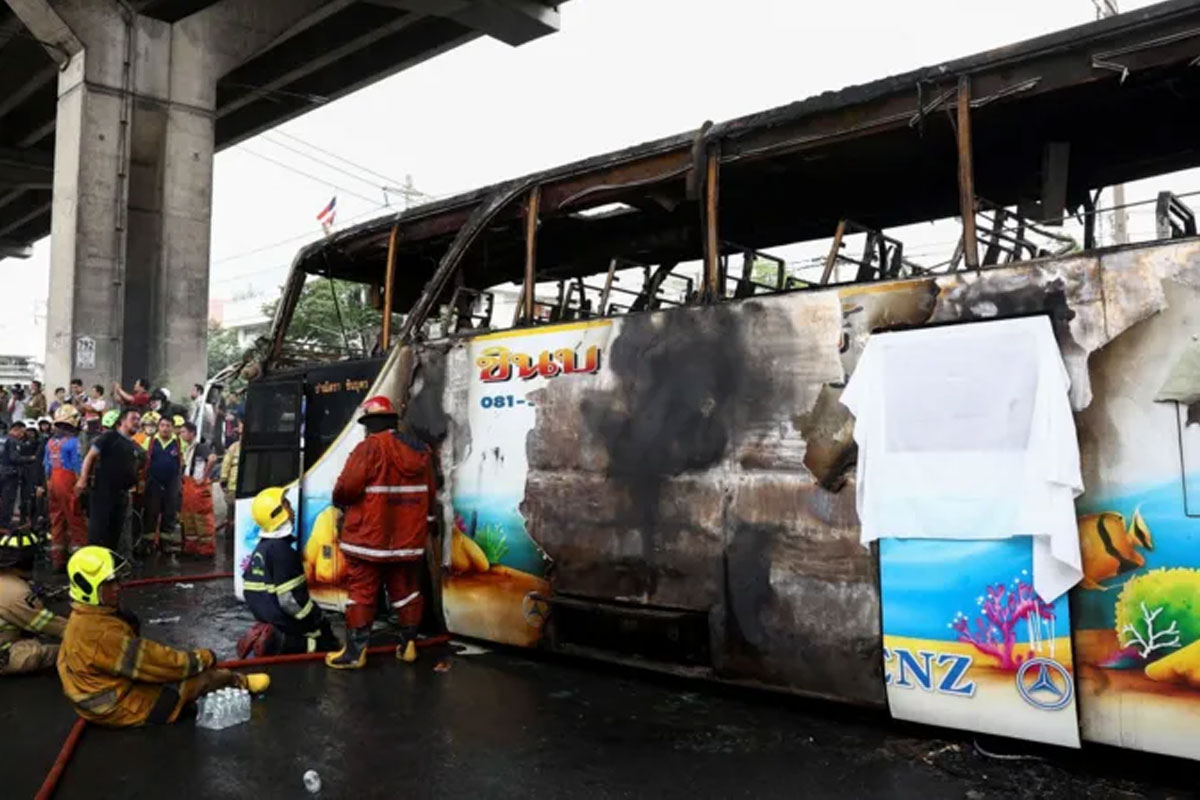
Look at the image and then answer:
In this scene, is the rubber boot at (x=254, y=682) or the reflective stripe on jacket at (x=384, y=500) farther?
the reflective stripe on jacket at (x=384, y=500)

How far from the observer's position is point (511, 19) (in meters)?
15.4

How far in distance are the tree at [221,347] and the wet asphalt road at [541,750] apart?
34693mm

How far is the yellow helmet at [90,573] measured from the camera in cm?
406

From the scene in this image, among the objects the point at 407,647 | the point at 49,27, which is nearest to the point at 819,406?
the point at 407,647

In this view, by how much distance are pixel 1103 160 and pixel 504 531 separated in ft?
14.2

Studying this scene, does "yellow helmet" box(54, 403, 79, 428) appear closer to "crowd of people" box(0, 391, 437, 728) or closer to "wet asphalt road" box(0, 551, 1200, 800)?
"crowd of people" box(0, 391, 437, 728)

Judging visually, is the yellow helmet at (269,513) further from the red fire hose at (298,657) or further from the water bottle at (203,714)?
the water bottle at (203,714)

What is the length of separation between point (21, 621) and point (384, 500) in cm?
246

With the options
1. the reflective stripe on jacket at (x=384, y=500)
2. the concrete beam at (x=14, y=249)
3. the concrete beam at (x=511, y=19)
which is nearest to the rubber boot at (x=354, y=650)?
the reflective stripe on jacket at (x=384, y=500)

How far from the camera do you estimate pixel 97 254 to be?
14.5 m

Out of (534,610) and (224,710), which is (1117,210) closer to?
(534,610)

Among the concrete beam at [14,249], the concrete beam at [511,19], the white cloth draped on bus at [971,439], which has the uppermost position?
the concrete beam at [14,249]

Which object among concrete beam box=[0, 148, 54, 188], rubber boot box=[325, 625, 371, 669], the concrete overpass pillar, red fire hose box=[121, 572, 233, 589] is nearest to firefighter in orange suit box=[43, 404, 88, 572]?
red fire hose box=[121, 572, 233, 589]

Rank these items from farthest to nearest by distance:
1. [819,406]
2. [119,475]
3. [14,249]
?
[14,249], [119,475], [819,406]
